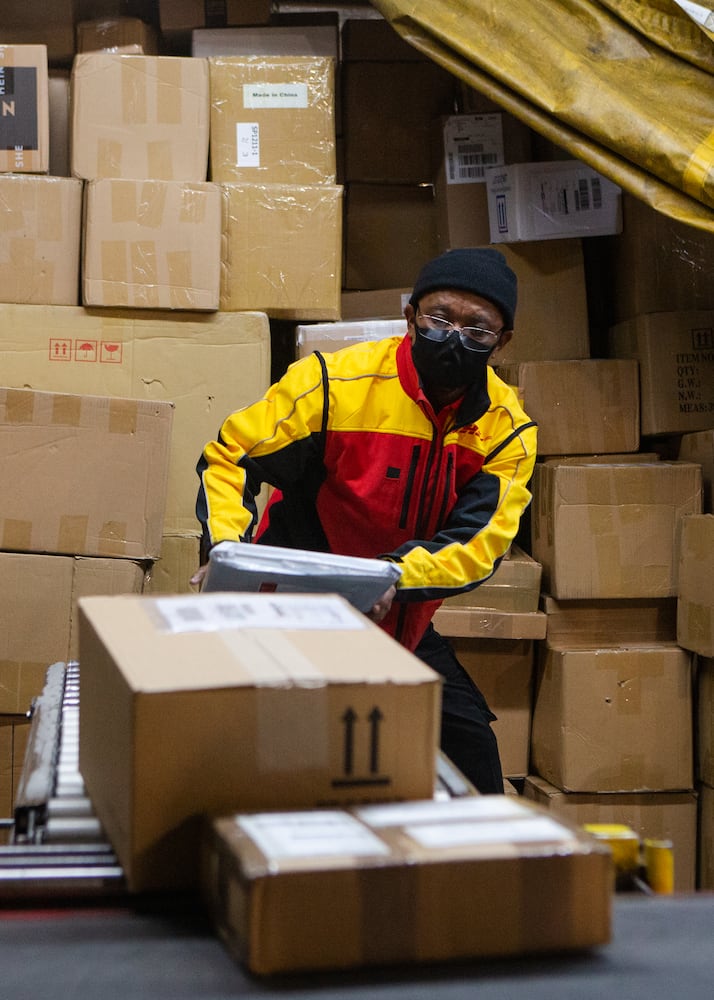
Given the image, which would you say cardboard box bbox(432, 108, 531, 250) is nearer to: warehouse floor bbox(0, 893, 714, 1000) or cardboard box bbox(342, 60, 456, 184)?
cardboard box bbox(342, 60, 456, 184)

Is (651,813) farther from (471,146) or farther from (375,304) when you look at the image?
(471,146)

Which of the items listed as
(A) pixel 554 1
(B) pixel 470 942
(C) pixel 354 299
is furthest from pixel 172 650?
(C) pixel 354 299

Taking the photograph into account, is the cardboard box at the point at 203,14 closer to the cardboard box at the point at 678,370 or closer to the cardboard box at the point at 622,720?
the cardboard box at the point at 678,370

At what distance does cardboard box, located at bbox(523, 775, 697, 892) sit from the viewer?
3.16m

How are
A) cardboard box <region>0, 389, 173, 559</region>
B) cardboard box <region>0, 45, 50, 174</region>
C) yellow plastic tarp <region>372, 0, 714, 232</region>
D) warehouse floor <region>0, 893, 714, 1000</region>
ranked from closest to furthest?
1. warehouse floor <region>0, 893, 714, 1000</region>
2. yellow plastic tarp <region>372, 0, 714, 232</region>
3. cardboard box <region>0, 389, 173, 559</region>
4. cardboard box <region>0, 45, 50, 174</region>

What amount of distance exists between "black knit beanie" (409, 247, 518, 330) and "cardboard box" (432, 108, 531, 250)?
1229mm

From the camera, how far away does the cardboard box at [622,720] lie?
315 cm

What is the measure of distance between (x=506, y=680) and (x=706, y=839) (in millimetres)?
693

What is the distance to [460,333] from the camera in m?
2.21

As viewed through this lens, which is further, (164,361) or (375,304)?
(375,304)

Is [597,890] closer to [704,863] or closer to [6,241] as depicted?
[704,863]

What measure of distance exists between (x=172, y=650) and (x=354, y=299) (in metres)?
2.59

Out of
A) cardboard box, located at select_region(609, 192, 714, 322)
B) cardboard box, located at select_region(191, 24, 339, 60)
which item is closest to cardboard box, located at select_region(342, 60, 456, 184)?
cardboard box, located at select_region(191, 24, 339, 60)

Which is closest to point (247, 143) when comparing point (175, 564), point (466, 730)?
point (175, 564)
